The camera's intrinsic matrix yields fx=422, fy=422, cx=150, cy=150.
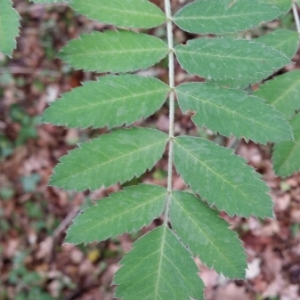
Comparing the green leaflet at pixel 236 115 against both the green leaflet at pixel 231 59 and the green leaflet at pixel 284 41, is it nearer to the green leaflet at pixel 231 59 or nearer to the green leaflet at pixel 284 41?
the green leaflet at pixel 231 59

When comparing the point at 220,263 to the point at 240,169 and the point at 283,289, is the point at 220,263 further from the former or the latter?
the point at 283,289

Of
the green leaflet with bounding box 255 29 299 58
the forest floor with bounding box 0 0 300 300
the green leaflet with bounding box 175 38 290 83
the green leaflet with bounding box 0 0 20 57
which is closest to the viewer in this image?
the green leaflet with bounding box 0 0 20 57

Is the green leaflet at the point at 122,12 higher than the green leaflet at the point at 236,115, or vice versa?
the green leaflet at the point at 122,12

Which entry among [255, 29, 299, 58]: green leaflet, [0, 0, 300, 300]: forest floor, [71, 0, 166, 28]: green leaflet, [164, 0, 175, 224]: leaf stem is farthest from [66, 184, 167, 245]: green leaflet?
[0, 0, 300, 300]: forest floor

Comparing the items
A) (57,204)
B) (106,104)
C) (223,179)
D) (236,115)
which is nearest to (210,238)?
(223,179)

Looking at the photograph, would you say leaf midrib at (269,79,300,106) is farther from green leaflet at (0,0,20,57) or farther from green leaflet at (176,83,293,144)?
green leaflet at (0,0,20,57)

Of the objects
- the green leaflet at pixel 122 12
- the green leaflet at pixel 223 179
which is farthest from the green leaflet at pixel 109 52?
the green leaflet at pixel 223 179

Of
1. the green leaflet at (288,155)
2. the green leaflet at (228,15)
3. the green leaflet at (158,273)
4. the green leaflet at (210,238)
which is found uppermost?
the green leaflet at (228,15)

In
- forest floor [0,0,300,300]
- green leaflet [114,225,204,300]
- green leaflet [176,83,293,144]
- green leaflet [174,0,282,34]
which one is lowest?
forest floor [0,0,300,300]
